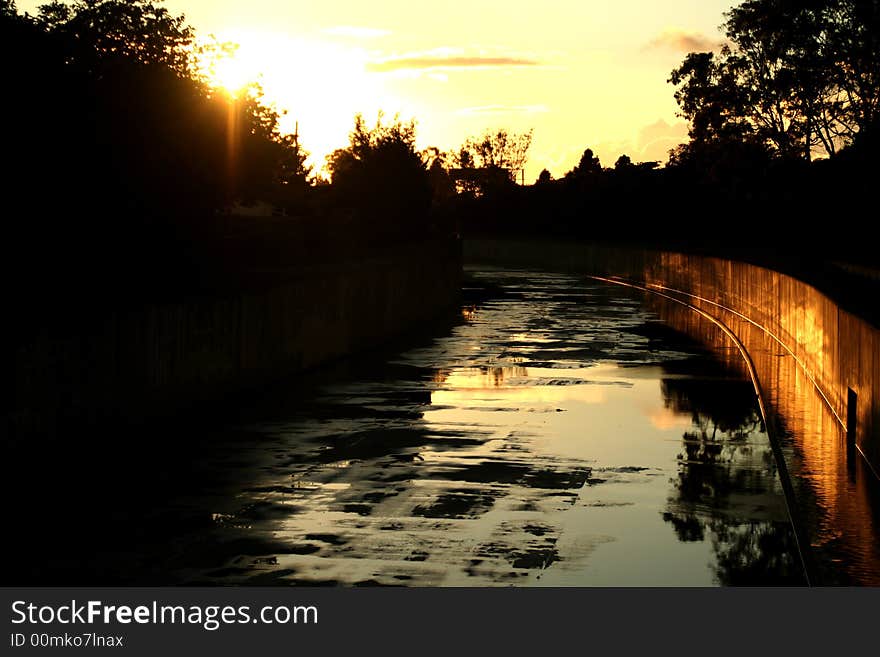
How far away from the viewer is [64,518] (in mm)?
12625

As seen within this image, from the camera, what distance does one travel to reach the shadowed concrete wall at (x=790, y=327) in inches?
654

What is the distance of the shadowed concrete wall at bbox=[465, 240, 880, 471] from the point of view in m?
16.6

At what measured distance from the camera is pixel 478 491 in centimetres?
1423

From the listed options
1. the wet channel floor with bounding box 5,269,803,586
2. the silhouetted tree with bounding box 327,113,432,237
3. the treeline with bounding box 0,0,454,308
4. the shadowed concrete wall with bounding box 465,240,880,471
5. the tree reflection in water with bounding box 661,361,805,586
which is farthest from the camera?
the silhouetted tree with bounding box 327,113,432,237

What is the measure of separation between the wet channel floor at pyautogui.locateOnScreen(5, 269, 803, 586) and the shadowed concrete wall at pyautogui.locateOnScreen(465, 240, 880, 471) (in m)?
1.05

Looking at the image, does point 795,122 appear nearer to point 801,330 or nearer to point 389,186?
point 389,186

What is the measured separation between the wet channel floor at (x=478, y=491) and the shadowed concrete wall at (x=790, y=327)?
105 centimetres

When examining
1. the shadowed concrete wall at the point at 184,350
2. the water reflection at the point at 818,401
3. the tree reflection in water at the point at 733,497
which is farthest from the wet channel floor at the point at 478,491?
the shadowed concrete wall at the point at 184,350

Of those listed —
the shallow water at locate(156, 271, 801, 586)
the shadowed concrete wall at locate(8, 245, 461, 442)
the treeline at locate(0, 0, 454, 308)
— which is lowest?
the shallow water at locate(156, 271, 801, 586)

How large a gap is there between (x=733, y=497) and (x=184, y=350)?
27.6 feet

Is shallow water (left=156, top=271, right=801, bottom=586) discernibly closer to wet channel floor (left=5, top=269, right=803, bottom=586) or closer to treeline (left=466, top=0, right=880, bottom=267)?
wet channel floor (left=5, top=269, right=803, bottom=586)

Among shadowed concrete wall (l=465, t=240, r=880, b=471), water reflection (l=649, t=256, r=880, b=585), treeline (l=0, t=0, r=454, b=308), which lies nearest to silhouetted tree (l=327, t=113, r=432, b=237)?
shadowed concrete wall (l=465, t=240, r=880, b=471)

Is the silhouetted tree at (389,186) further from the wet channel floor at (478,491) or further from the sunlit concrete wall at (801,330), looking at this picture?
the wet channel floor at (478,491)
